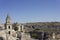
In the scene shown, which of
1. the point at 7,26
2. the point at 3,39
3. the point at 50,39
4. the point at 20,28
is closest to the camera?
the point at 3,39

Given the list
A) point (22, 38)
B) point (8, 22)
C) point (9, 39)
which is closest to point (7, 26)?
point (8, 22)

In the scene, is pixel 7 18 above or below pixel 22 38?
above

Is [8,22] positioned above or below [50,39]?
above

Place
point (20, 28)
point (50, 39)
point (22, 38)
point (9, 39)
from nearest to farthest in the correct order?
1. point (9, 39)
2. point (22, 38)
3. point (50, 39)
4. point (20, 28)

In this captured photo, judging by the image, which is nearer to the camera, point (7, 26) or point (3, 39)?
point (3, 39)

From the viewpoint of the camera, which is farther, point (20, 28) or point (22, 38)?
point (20, 28)

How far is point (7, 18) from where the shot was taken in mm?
31391

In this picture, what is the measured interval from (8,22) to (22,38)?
12165 millimetres

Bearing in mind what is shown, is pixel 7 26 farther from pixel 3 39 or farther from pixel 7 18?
pixel 3 39

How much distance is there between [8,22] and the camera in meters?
31.4

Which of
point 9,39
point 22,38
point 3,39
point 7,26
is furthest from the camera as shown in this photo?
point 7,26

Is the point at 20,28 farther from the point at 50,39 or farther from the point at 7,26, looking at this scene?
the point at 50,39

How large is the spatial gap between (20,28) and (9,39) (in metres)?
26.1

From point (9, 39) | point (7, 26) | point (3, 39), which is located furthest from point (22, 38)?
point (7, 26)
